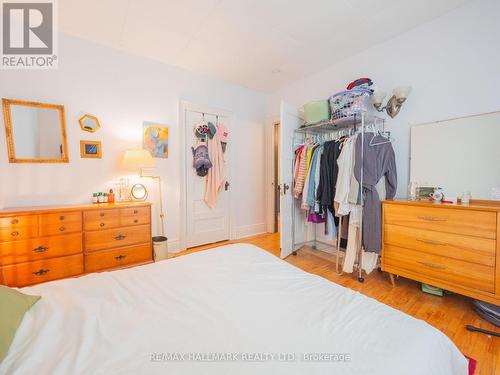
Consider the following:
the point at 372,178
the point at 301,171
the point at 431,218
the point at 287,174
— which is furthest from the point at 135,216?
the point at 431,218

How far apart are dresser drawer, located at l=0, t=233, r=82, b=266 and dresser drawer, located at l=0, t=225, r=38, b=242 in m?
0.04

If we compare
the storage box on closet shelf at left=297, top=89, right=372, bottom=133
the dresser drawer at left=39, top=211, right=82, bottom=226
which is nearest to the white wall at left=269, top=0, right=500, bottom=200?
the storage box on closet shelf at left=297, top=89, right=372, bottom=133

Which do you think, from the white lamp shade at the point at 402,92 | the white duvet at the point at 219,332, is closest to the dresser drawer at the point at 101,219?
the white duvet at the point at 219,332

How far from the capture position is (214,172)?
10.9ft

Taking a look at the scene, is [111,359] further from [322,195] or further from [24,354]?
[322,195]

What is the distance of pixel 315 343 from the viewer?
66 centimetres

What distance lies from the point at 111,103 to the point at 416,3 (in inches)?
128

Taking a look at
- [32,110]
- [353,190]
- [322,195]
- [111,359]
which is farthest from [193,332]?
[32,110]

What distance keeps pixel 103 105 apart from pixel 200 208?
1780 millimetres

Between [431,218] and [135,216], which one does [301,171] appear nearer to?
[431,218]

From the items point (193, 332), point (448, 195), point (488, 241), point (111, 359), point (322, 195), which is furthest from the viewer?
point (322, 195)

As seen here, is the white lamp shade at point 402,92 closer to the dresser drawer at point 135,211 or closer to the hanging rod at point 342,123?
the hanging rod at point 342,123

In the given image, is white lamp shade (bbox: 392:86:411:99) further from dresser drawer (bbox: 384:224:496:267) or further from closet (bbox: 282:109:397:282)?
dresser drawer (bbox: 384:224:496:267)

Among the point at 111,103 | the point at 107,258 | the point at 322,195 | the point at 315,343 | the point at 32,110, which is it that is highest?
the point at 111,103
